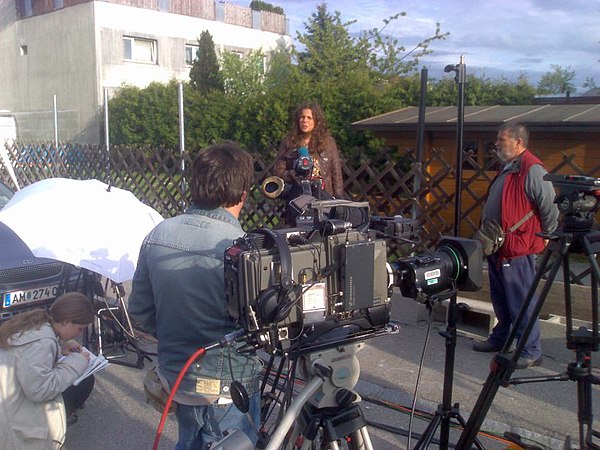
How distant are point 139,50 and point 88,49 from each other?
A: 8.54 ft

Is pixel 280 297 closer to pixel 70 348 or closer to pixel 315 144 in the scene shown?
pixel 70 348

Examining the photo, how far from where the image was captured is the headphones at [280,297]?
1.89m

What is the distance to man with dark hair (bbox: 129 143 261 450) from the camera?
2.34m

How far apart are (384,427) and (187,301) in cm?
212

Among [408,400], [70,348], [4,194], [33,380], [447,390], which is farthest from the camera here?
[4,194]

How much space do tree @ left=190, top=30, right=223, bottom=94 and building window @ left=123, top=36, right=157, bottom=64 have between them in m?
3.11

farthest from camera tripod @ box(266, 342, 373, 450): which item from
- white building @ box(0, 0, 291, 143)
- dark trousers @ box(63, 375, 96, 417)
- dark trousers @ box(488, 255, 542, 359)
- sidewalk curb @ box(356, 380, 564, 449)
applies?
white building @ box(0, 0, 291, 143)

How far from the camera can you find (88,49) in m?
26.4

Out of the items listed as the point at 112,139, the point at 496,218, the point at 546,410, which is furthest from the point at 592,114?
the point at 112,139

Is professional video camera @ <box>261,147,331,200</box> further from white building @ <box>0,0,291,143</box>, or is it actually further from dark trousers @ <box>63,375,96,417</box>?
white building @ <box>0,0,291,143</box>

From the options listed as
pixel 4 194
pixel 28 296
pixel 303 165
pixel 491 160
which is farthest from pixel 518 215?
pixel 4 194

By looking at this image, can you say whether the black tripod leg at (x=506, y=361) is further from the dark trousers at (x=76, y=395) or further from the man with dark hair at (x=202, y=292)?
the dark trousers at (x=76, y=395)

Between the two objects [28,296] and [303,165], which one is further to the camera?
[28,296]

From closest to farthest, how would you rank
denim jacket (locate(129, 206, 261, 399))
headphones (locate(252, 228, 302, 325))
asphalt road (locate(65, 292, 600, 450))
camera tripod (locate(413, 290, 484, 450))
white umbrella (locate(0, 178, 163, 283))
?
headphones (locate(252, 228, 302, 325)) < denim jacket (locate(129, 206, 261, 399)) < camera tripod (locate(413, 290, 484, 450)) < asphalt road (locate(65, 292, 600, 450)) < white umbrella (locate(0, 178, 163, 283))
